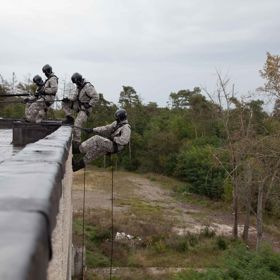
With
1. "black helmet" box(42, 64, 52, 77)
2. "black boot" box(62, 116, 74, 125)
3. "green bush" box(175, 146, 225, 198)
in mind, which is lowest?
"green bush" box(175, 146, 225, 198)

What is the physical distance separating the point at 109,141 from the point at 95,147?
347 mm

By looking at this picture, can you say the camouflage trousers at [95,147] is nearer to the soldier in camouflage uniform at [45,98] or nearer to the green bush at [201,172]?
the soldier in camouflage uniform at [45,98]

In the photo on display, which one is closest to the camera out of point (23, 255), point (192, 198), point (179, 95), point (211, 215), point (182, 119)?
point (23, 255)

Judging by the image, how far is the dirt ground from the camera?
27081 mm

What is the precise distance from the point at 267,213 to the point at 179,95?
38.3 m

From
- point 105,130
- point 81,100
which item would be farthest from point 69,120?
point 105,130

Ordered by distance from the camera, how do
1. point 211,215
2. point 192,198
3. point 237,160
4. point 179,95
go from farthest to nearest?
point 179,95, point 192,198, point 211,215, point 237,160

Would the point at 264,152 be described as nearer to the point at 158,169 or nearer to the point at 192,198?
the point at 192,198

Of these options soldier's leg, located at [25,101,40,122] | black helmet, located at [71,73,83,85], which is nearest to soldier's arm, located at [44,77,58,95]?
soldier's leg, located at [25,101,40,122]

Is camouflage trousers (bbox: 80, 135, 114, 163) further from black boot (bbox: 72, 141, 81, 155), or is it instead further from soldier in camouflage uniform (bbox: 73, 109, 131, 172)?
black boot (bbox: 72, 141, 81, 155)

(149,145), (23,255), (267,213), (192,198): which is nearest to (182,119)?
(149,145)

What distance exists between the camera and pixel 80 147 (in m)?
10.1

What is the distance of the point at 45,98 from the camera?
11891 millimetres

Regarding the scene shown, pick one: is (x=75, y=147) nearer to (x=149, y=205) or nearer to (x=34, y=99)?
(x=34, y=99)
